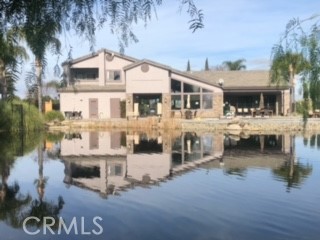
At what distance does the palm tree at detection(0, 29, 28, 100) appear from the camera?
2756 mm

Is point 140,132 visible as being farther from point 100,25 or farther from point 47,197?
point 100,25

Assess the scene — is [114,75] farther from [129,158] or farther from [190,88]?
[129,158]

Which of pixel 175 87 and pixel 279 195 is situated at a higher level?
pixel 175 87

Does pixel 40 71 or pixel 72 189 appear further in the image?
pixel 72 189

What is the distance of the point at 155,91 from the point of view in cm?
4394

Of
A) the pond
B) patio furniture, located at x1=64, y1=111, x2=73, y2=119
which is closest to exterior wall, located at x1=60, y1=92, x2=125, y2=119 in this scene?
patio furniture, located at x1=64, y1=111, x2=73, y2=119

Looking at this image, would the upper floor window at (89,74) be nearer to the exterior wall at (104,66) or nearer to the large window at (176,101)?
the exterior wall at (104,66)

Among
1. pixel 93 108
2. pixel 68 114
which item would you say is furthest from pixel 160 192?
pixel 93 108

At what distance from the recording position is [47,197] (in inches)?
495

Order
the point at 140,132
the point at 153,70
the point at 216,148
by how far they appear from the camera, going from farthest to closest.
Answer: the point at 153,70
the point at 140,132
the point at 216,148

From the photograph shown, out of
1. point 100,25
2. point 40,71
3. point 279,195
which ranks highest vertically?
point 100,25

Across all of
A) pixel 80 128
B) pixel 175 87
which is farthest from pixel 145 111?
pixel 80 128

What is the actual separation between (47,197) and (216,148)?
14.4 m

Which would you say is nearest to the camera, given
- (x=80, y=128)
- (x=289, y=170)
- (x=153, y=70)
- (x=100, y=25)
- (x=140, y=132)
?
(x=100, y=25)
